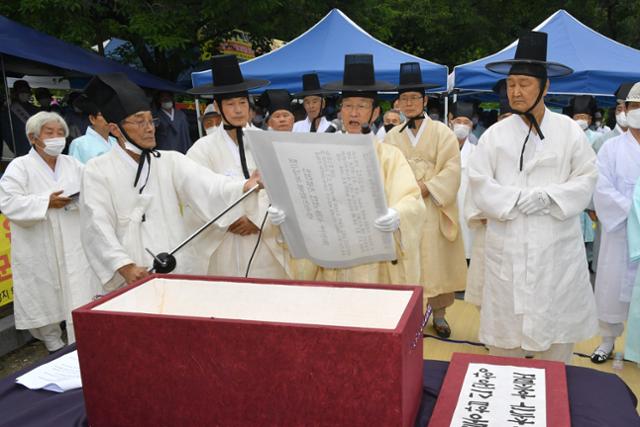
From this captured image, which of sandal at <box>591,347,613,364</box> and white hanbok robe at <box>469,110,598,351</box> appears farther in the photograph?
sandal at <box>591,347,613,364</box>

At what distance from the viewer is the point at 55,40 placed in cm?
903

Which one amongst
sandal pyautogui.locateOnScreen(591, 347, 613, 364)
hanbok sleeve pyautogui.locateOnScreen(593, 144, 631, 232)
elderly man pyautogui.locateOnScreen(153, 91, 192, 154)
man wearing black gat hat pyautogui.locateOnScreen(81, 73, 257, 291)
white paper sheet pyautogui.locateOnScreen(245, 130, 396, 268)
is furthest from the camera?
elderly man pyautogui.locateOnScreen(153, 91, 192, 154)

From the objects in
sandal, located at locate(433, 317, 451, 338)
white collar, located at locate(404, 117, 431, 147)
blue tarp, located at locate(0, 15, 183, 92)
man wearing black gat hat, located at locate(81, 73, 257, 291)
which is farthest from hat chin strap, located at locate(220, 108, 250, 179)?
blue tarp, located at locate(0, 15, 183, 92)

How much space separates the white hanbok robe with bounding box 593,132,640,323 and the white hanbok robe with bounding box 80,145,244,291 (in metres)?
2.62

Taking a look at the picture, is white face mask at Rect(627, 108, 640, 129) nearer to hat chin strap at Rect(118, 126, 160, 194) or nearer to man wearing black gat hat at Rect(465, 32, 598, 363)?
man wearing black gat hat at Rect(465, 32, 598, 363)

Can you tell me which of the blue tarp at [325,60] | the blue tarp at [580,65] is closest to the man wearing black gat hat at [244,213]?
the blue tarp at [325,60]

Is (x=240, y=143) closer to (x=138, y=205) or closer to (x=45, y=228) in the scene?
(x=138, y=205)

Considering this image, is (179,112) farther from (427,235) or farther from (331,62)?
(427,235)

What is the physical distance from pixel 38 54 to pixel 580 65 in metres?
7.45

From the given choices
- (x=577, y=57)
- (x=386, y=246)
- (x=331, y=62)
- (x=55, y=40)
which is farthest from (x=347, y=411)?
(x=55, y=40)

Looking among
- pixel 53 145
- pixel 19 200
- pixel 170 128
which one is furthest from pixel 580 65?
pixel 19 200

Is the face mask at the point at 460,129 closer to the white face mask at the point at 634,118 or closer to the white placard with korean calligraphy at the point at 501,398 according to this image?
the white face mask at the point at 634,118

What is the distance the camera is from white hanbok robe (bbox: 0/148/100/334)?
405 centimetres

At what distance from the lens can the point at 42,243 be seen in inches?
168
